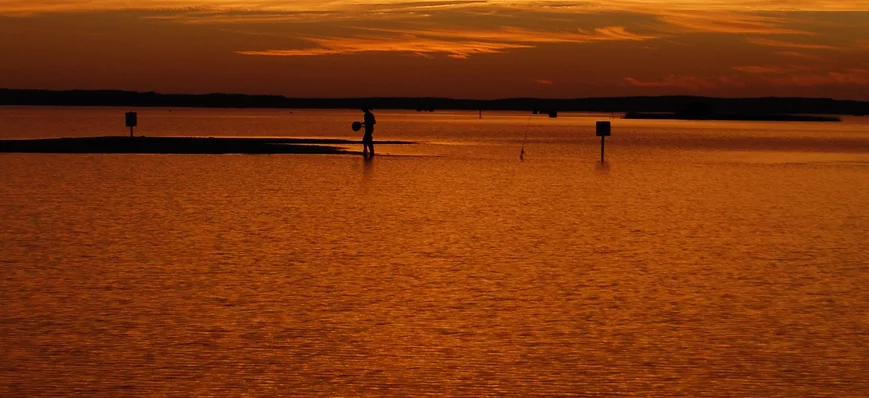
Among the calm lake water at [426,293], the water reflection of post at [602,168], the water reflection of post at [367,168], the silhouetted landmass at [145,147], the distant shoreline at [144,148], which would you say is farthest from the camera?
the silhouetted landmass at [145,147]

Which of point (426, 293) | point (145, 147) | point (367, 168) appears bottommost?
point (145, 147)

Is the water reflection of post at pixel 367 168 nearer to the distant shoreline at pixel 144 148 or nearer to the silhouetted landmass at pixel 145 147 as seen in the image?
the distant shoreline at pixel 144 148

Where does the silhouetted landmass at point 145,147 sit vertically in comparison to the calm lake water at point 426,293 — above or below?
below

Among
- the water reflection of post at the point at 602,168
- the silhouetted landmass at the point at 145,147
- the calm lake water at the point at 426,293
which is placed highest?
the calm lake water at the point at 426,293

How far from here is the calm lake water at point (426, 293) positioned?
9.34 meters

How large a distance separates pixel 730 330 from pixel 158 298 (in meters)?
5.47

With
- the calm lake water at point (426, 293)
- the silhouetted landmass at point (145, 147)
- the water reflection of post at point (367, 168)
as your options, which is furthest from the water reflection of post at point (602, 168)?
the silhouetted landmass at point (145, 147)

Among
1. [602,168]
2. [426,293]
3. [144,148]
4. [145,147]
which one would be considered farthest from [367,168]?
[426,293]

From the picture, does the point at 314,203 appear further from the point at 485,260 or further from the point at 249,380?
the point at 249,380

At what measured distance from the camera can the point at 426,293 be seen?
13367 mm

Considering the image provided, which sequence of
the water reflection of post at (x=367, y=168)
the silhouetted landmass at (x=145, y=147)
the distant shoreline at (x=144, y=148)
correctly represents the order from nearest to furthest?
1. the water reflection of post at (x=367, y=168)
2. the distant shoreline at (x=144, y=148)
3. the silhouetted landmass at (x=145, y=147)

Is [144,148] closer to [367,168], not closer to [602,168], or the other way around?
[367,168]

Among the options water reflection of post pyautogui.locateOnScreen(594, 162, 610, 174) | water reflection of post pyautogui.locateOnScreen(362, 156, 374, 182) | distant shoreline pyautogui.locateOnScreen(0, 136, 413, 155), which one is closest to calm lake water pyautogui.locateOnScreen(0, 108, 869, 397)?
water reflection of post pyautogui.locateOnScreen(362, 156, 374, 182)

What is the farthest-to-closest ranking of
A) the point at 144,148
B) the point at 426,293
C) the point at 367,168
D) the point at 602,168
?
the point at 144,148 → the point at 602,168 → the point at 367,168 → the point at 426,293
